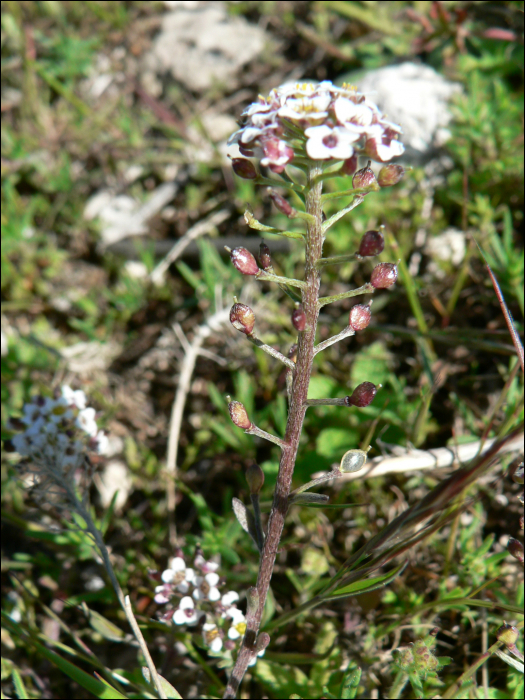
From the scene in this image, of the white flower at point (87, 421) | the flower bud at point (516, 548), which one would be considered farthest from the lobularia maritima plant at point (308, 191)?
the white flower at point (87, 421)

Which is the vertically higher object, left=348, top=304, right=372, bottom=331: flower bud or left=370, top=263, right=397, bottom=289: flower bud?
left=370, top=263, right=397, bottom=289: flower bud

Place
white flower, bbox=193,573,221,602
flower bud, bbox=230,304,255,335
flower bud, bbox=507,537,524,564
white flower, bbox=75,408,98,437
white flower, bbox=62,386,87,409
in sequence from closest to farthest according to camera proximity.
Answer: flower bud, bbox=230,304,255,335, flower bud, bbox=507,537,524,564, white flower, bbox=193,573,221,602, white flower, bbox=75,408,98,437, white flower, bbox=62,386,87,409

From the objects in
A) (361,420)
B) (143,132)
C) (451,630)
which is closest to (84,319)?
(143,132)

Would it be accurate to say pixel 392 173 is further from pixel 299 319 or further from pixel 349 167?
pixel 299 319

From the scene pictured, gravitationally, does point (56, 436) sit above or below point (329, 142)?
below

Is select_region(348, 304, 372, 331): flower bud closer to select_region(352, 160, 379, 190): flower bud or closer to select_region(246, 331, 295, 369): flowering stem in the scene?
select_region(246, 331, 295, 369): flowering stem

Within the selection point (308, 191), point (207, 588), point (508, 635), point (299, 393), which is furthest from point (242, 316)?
point (508, 635)

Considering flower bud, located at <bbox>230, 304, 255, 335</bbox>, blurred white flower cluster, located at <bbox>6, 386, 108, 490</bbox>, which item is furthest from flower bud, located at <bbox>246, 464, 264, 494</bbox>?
blurred white flower cluster, located at <bbox>6, 386, 108, 490</bbox>

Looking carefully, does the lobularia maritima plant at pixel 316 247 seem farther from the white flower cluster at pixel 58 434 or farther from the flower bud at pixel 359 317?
the white flower cluster at pixel 58 434
